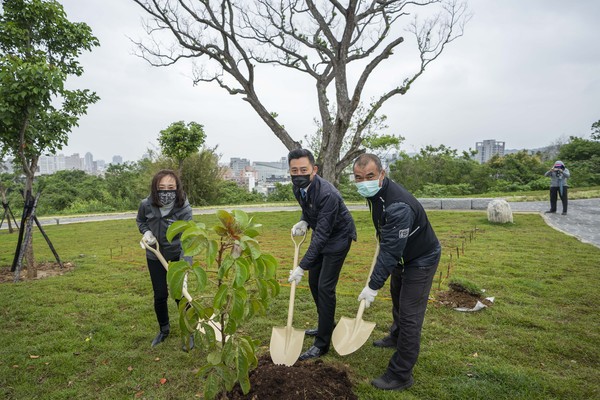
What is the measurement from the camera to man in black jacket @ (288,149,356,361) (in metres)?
3.07

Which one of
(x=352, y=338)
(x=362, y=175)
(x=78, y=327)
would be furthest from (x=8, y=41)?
(x=352, y=338)

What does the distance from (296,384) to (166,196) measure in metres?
1.96

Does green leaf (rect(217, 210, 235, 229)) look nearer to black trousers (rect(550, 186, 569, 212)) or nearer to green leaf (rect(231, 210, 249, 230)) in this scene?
green leaf (rect(231, 210, 249, 230))

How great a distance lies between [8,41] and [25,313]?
426 centimetres

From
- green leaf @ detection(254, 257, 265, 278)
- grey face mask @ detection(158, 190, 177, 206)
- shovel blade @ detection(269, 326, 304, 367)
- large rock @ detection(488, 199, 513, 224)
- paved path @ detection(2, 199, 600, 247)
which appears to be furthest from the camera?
large rock @ detection(488, 199, 513, 224)

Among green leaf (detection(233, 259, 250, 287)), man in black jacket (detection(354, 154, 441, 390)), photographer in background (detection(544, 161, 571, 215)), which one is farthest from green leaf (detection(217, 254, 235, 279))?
photographer in background (detection(544, 161, 571, 215))

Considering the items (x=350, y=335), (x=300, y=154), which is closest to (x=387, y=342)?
(x=350, y=335)

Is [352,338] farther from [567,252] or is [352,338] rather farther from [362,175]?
[567,252]

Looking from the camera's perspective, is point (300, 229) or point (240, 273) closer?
point (240, 273)

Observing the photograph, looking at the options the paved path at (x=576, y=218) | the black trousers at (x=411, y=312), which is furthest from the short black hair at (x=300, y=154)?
the paved path at (x=576, y=218)

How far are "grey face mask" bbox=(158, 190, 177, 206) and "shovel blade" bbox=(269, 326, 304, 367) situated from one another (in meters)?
1.52

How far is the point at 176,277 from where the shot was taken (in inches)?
72.2

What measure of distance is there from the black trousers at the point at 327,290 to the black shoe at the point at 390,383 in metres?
0.61

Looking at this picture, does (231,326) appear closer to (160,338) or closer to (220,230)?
(220,230)
